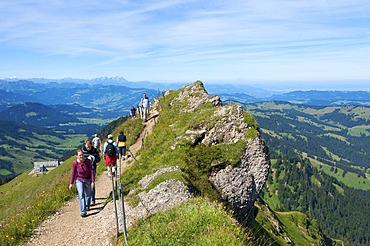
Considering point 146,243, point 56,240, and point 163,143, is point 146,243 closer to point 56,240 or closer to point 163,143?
point 56,240

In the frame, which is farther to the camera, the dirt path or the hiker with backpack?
the hiker with backpack

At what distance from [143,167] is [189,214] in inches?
425

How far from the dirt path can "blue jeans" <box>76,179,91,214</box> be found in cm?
71

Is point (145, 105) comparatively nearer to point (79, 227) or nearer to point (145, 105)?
point (145, 105)

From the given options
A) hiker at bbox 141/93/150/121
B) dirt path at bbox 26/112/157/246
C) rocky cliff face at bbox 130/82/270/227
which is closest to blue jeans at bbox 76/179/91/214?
dirt path at bbox 26/112/157/246

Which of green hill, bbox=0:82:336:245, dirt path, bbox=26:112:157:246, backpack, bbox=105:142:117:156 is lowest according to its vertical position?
dirt path, bbox=26:112:157:246

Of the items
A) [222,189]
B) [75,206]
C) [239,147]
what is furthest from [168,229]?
[239,147]

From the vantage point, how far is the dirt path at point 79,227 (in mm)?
16859

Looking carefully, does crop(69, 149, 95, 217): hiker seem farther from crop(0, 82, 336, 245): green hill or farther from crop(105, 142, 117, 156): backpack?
crop(105, 142, 117, 156): backpack

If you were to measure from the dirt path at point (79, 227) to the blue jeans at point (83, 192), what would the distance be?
0.71 m

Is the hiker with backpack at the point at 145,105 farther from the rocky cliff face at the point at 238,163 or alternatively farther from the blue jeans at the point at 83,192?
the blue jeans at the point at 83,192

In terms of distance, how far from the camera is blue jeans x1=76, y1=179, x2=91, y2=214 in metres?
18.9

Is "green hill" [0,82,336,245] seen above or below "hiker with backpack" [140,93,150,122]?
below

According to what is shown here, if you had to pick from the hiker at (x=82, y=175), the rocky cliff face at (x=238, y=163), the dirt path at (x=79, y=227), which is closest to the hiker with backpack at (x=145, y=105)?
the rocky cliff face at (x=238, y=163)
